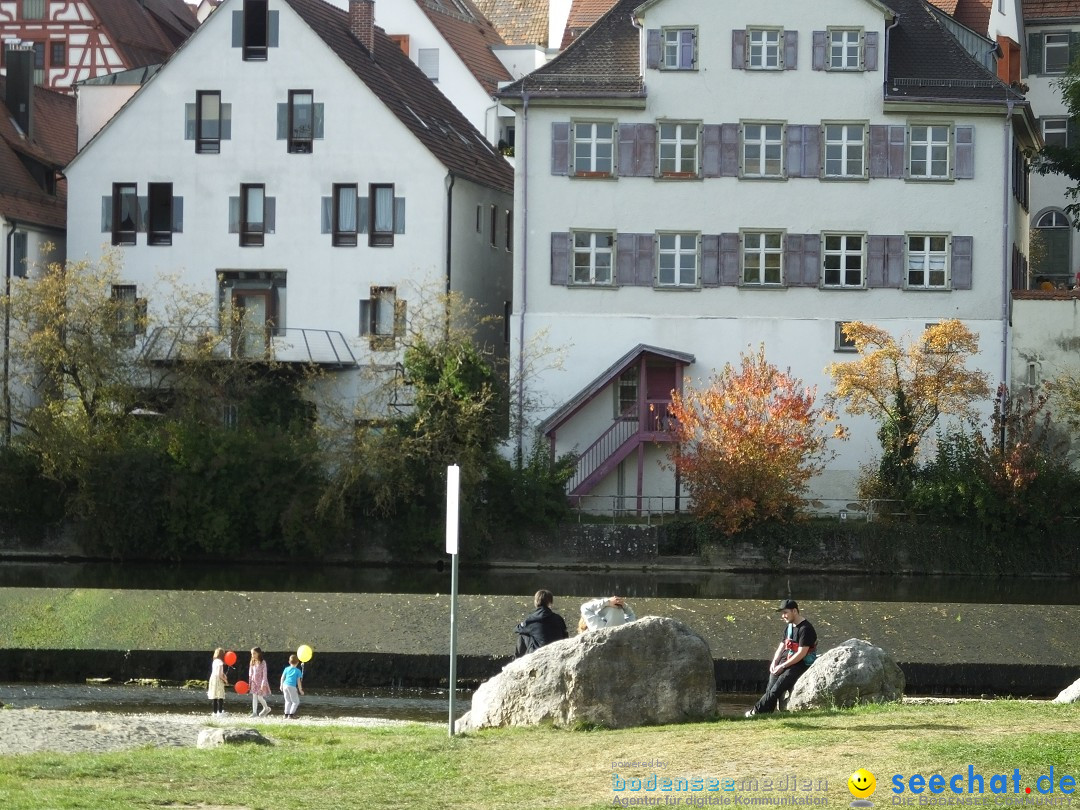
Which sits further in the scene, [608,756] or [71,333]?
[71,333]

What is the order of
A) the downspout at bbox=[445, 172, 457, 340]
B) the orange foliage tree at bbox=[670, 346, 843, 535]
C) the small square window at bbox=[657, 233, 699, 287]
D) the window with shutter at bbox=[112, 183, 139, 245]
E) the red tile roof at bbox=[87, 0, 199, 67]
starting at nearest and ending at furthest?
the orange foliage tree at bbox=[670, 346, 843, 535]
the small square window at bbox=[657, 233, 699, 287]
the downspout at bbox=[445, 172, 457, 340]
the window with shutter at bbox=[112, 183, 139, 245]
the red tile roof at bbox=[87, 0, 199, 67]

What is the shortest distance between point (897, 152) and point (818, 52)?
3389mm

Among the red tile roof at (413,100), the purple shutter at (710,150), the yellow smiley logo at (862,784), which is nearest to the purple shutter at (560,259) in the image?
the red tile roof at (413,100)

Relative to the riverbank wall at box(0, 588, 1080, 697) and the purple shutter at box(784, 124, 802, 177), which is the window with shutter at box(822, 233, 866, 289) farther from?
the riverbank wall at box(0, 588, 1080, 697)

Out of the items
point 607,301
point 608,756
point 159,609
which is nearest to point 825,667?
point 608,756

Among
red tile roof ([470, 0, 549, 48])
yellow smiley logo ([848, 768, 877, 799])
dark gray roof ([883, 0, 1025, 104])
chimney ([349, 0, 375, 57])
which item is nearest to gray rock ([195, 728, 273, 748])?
yellow smiley logo ([848, 768, 877, 799])

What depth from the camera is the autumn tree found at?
4778 centimetres

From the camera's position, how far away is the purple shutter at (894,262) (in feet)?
165

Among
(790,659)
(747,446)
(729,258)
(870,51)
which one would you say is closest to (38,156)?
(729,258)

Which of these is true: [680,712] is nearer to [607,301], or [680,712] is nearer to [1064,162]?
[607,301]

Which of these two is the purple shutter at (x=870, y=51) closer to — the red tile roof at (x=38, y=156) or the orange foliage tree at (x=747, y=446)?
the orange foliage tree at (x=747, y=446)

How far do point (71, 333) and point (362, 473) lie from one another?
8802 millimetres

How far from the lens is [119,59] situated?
70.2m

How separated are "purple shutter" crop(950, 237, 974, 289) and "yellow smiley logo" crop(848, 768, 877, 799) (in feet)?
127
